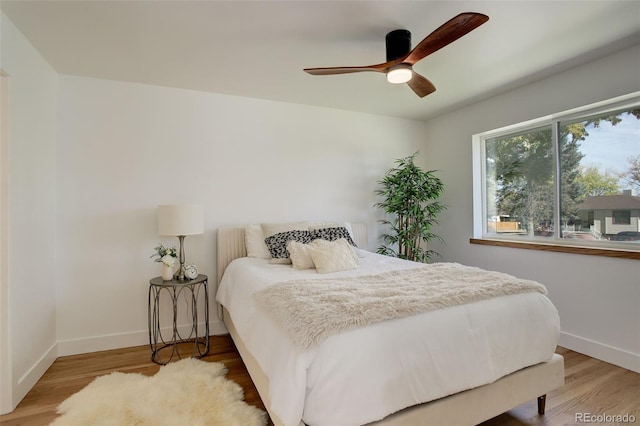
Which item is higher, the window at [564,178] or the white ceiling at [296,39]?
the white ceiling at [296,39]

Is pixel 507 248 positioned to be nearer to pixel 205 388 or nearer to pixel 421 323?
pixel 421 323

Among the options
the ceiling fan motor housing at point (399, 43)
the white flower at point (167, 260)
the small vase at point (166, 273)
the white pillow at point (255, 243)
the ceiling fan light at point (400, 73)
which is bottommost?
the small vase at point (166, 273)

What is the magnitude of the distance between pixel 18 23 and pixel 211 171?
166 centimetres

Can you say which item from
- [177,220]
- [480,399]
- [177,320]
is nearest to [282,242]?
[177,220]

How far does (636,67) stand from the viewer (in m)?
2.40

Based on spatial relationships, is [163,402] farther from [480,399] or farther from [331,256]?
[480,399]

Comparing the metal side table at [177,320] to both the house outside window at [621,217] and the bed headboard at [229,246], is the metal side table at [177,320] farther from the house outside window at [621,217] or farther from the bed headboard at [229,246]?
the house outside window at [621,217]

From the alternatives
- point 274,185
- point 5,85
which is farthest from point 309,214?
point 5,85

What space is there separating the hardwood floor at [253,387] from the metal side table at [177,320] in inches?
5.3

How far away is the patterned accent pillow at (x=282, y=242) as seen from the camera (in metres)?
2.84

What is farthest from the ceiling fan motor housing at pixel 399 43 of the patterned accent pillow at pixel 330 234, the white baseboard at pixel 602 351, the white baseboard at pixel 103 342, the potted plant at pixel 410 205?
the white baseboard at pixel 103 342

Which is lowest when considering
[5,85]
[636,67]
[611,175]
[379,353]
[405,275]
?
[379,353]

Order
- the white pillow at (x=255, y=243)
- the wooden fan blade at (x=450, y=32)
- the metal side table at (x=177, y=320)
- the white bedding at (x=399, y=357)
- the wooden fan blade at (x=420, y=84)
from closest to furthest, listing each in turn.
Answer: the white bedding at (x=399, y=357) < the wooden fan blade at (x=450, y=32) < the wooden fan blade at (x=420, y=84) < the metal side table at (x=177, y=320) < the white pillow at (x=255, y=243)

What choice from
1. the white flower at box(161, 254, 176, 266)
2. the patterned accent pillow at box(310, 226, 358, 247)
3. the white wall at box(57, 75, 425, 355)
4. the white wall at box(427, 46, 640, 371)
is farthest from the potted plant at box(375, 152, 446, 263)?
the white flower at box(161, 254, 176, 266)
